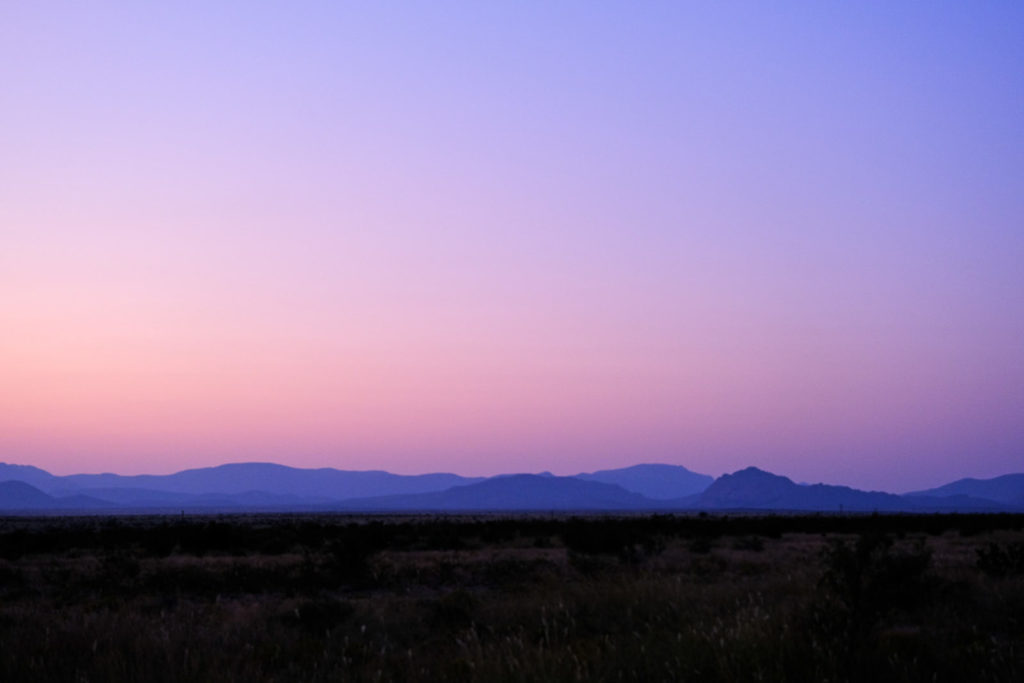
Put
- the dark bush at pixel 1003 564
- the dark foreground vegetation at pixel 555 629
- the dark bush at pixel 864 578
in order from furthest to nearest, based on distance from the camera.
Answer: the dark bush at pixel 1003 564, the dark bush at pixel 864 578, the dark foreground vegetation at pixel 555 629

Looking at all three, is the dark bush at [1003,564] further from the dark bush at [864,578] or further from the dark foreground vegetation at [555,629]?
the dark bush at [864,578]

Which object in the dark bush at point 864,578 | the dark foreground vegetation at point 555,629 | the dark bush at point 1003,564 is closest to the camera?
the dark foreground vegetation at point 555,629

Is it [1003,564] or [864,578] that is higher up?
[864,578]

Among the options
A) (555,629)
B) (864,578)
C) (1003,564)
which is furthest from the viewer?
(1003,564)

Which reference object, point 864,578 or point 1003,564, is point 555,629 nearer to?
point 864,578

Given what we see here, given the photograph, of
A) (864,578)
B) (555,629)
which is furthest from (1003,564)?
(555,629)

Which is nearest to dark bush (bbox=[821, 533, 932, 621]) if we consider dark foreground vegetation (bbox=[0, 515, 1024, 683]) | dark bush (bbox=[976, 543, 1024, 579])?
dark foreground vegetation (bbox=[0, 515, 1024, 683])

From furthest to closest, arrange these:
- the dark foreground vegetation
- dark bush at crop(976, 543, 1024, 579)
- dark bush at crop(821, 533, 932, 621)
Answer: dark bush at crop(976, 543, 1024, 579) < dark bush at crop(821, 533, 932, 621) < the dark foreground vegetation

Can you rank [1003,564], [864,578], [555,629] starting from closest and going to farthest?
[555,629] < [864,578] < [1003,564]

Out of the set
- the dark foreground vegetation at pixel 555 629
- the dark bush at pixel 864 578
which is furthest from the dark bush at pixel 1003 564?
the dark bush at pixel 864 578

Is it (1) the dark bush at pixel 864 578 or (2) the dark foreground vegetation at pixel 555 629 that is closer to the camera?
(2) the dark foreground vegetation at pixel 555 629

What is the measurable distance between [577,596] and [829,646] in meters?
4.90

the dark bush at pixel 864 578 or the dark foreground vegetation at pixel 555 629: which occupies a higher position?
the dark bush at pixel 864 578

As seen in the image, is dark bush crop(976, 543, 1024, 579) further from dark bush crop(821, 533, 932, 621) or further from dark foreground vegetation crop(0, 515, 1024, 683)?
dark bush crop(821, 533, 932, 621)
